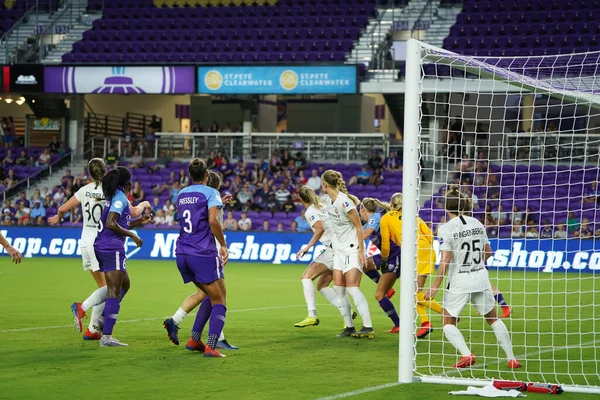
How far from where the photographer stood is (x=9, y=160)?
35750mm

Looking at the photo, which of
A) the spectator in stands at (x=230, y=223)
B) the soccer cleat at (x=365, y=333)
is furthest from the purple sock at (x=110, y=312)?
the spectator in stands at (x=230, y=223)

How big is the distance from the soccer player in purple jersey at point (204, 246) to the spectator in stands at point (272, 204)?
67.3ft

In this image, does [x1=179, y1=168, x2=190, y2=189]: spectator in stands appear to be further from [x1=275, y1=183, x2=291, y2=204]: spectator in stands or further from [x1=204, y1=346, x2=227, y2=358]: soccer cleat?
[x1=204, y1=346, x2=227, y2=358]: soccer cleat

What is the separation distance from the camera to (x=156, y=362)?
9.48 meters

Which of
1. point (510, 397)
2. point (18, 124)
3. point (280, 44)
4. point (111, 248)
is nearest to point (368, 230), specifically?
point (111, 248)

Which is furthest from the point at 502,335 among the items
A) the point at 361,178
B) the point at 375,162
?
the point at 375,162

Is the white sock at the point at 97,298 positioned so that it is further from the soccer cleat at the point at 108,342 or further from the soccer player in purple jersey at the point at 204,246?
the soccer player in purple jersey at the point at 204,246

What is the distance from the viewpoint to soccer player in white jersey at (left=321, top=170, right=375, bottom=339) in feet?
38.1

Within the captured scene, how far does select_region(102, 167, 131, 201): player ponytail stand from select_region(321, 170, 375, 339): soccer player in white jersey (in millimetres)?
2482

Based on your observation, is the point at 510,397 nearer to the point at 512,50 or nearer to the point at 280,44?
the point at 512,50

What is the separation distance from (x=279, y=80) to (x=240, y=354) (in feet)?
77.5

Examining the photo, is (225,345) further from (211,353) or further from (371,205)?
(371,205)

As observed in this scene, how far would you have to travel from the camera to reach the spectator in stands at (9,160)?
35.6 metres

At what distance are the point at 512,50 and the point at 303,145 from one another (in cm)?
800
